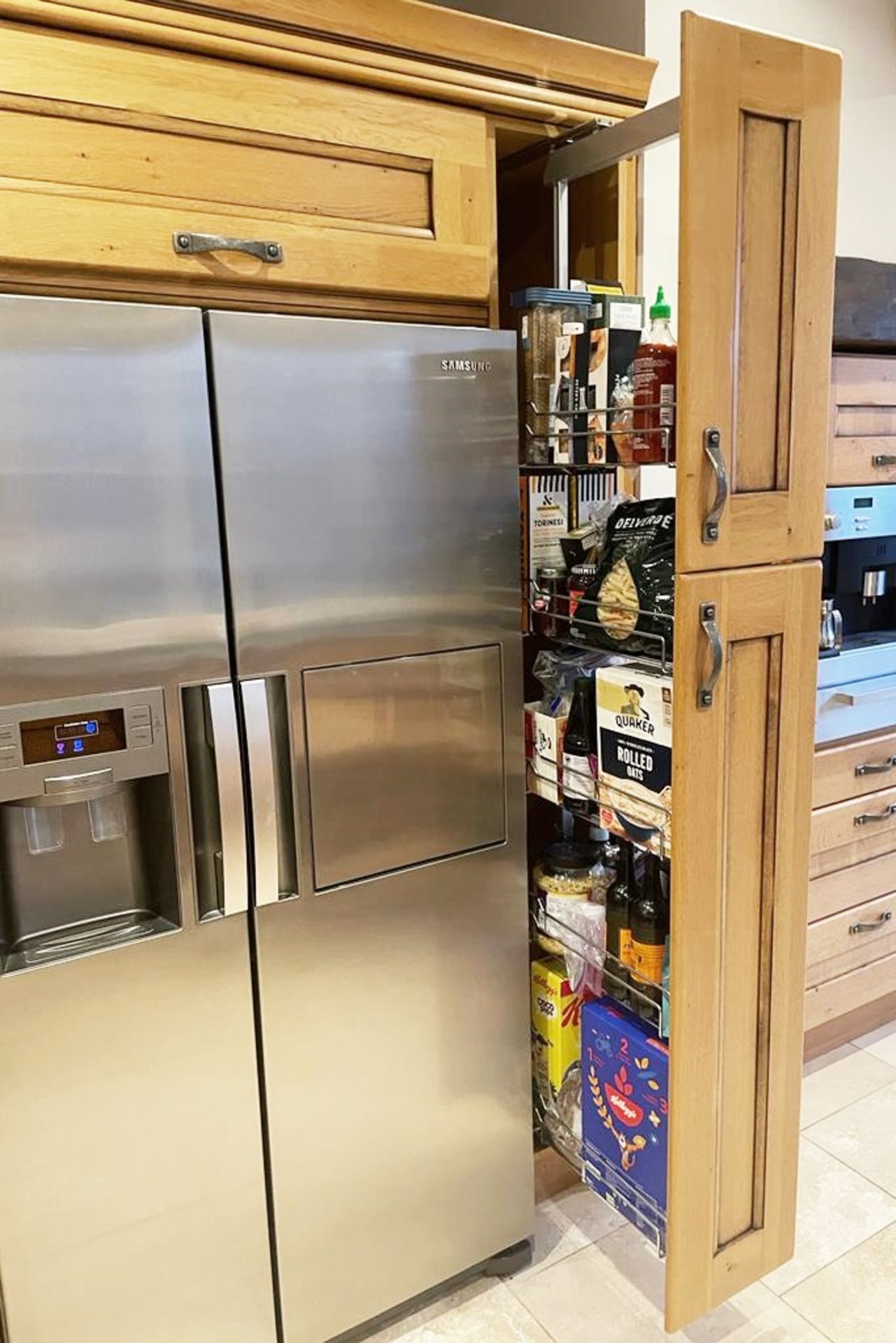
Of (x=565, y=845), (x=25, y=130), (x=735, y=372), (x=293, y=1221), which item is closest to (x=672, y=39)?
(x=735, y=372)

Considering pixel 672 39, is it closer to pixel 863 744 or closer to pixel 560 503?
pixel 560 503

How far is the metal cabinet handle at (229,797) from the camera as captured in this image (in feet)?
4.31

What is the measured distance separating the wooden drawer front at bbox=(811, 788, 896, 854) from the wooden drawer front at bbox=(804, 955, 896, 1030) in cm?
32

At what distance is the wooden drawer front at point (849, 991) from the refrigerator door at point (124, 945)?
1431 mm

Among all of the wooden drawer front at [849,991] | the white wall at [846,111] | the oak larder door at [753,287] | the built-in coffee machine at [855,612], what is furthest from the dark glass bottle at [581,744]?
the wooden drawer front at [849,991]

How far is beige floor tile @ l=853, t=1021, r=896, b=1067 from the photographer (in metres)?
2.46

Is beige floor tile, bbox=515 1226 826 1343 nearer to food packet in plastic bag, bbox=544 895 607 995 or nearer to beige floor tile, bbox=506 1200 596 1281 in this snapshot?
beige floor tile, bbox=506 1200 596 1281

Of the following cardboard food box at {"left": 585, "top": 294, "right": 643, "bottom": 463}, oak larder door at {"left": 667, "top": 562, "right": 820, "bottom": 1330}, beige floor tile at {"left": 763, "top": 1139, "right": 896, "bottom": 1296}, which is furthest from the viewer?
beige floor tile at {"left": 763, "top": 1139, "right": 896, "bottom": 1296}

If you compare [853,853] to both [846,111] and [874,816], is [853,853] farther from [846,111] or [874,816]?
[846,111]

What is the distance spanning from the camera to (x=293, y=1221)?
1537 millimetres

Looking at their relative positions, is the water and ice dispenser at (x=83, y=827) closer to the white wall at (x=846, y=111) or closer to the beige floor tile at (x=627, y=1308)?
the beige floor tile at (x=627, y=1308)

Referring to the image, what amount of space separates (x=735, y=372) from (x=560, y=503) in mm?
526

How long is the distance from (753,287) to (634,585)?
0.43 metres

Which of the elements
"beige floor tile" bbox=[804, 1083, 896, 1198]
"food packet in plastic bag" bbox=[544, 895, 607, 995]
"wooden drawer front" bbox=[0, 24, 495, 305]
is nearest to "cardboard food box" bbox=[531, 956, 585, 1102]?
"food packet in plastic bag" bbox=[544, 895, 607, 995]
